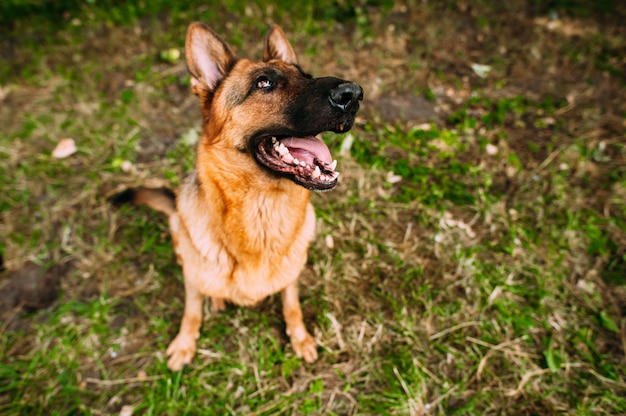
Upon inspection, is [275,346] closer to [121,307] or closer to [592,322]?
[121,307]

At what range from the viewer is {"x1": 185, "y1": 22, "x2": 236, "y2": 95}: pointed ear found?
2342mm

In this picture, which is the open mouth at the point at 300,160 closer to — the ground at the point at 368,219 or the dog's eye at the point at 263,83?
the dog's eye at the point at 263,83

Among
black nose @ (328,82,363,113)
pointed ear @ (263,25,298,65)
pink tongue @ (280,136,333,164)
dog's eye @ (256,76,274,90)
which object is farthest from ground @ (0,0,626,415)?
black nose @ (328,82,363,113)

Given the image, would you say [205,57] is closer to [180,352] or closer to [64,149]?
[180,352]

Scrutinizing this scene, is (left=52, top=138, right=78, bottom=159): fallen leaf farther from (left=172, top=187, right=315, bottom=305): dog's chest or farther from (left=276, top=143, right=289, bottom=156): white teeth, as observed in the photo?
(left=276, top=143, right=289, bottom=156): white teeth

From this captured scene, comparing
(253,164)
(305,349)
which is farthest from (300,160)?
(305,349)

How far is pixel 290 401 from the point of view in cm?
284

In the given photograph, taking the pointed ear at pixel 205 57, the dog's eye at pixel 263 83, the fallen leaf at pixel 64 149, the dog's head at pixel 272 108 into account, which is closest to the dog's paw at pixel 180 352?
the dog's head at pixel 272 108

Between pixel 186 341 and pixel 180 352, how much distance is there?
0.10 m

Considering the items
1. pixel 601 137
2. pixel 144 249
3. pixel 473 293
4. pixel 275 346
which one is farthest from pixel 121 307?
pixel 601 137

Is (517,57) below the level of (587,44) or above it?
below

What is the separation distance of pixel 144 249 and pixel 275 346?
1628 millimetres

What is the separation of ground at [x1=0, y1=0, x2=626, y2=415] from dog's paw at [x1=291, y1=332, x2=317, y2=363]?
0.06 meters

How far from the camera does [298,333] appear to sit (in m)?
3.05
